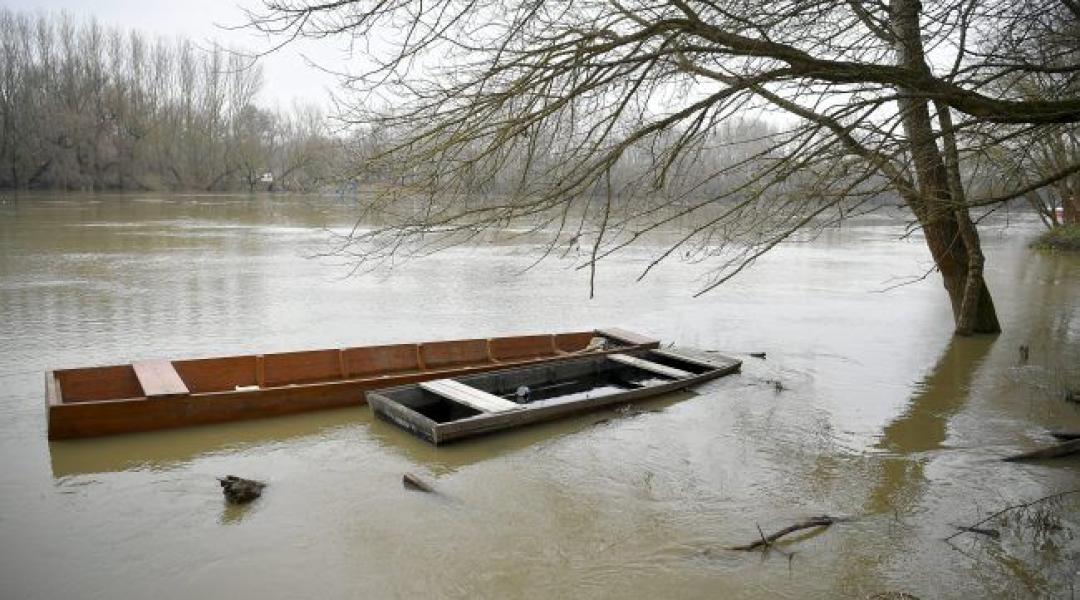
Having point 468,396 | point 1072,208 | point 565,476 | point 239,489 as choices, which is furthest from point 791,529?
point 1072,208

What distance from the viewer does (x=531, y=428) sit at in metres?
7.96

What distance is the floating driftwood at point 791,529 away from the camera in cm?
550

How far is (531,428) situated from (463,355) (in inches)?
81.5

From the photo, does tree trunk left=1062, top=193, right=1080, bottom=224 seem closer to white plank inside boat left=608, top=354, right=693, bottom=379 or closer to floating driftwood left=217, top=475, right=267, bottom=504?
white plank inside boat left=608, top=354, right=693, bottom=379

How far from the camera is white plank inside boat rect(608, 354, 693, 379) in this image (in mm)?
9633

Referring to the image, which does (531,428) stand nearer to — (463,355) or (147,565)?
(463,355)

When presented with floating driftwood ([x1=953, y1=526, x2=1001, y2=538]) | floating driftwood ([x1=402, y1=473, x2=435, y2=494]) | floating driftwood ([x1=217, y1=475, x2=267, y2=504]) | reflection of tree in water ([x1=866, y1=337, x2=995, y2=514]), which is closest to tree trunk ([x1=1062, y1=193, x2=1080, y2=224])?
reflection of tree in water ([x1=866, y1=337, x2=995, y2=514])

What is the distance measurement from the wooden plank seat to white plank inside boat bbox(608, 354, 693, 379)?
4846 millimetres

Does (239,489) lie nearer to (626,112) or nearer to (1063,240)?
(626,112)

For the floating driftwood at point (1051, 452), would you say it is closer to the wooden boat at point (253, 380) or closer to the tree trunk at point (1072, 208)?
the wooden boat at point (253, 380)

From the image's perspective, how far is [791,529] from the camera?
5676 millimetres

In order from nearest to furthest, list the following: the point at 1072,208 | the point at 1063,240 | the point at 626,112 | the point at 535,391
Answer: the point at 626,112 < the point at 535,391 < the point at 1063,240 < the point at 1072,208

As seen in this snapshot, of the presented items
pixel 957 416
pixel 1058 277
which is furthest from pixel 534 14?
pixel 1058 277

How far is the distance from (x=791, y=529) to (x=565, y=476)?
1.94 metres
